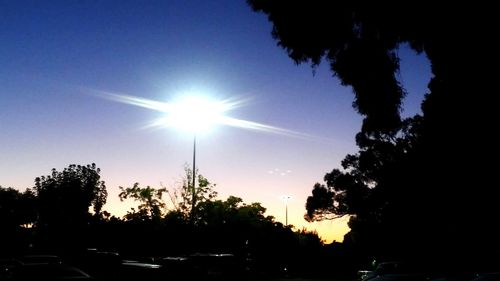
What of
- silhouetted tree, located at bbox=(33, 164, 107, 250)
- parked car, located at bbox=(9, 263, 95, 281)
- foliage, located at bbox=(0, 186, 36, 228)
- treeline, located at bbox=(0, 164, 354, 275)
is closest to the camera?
parked car, located at bbox=(9, 263, 95, 281)

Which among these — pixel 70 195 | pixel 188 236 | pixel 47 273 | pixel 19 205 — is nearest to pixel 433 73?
pixel 47 273

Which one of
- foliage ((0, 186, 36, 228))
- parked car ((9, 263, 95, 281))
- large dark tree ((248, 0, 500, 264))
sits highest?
foliage ((0, 186, 36, 228))

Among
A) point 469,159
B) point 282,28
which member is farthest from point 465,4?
point 469,159

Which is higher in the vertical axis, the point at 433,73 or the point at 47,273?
the point at 433,73

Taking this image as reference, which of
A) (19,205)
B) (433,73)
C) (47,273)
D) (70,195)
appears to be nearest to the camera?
(47,273)

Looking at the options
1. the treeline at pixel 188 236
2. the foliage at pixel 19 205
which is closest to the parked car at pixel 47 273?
the treeline at pixel 188 236

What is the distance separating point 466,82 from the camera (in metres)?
14.2

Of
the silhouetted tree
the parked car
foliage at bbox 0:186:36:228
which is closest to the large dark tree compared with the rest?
the parked car

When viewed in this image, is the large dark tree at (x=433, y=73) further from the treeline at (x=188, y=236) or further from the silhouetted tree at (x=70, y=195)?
the silhouetted tree at (x=70, y=195)

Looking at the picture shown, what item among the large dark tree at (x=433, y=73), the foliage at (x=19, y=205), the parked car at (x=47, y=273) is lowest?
the parked car at (x=47, y=273)

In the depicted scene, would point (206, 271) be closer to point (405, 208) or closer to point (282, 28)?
point (282, 28)

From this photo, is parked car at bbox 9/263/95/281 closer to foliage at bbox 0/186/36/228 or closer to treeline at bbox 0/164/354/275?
treeline at bbox 0/164/354/275

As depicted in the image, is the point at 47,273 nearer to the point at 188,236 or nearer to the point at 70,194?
the point at 188,236

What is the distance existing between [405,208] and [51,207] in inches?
2512
